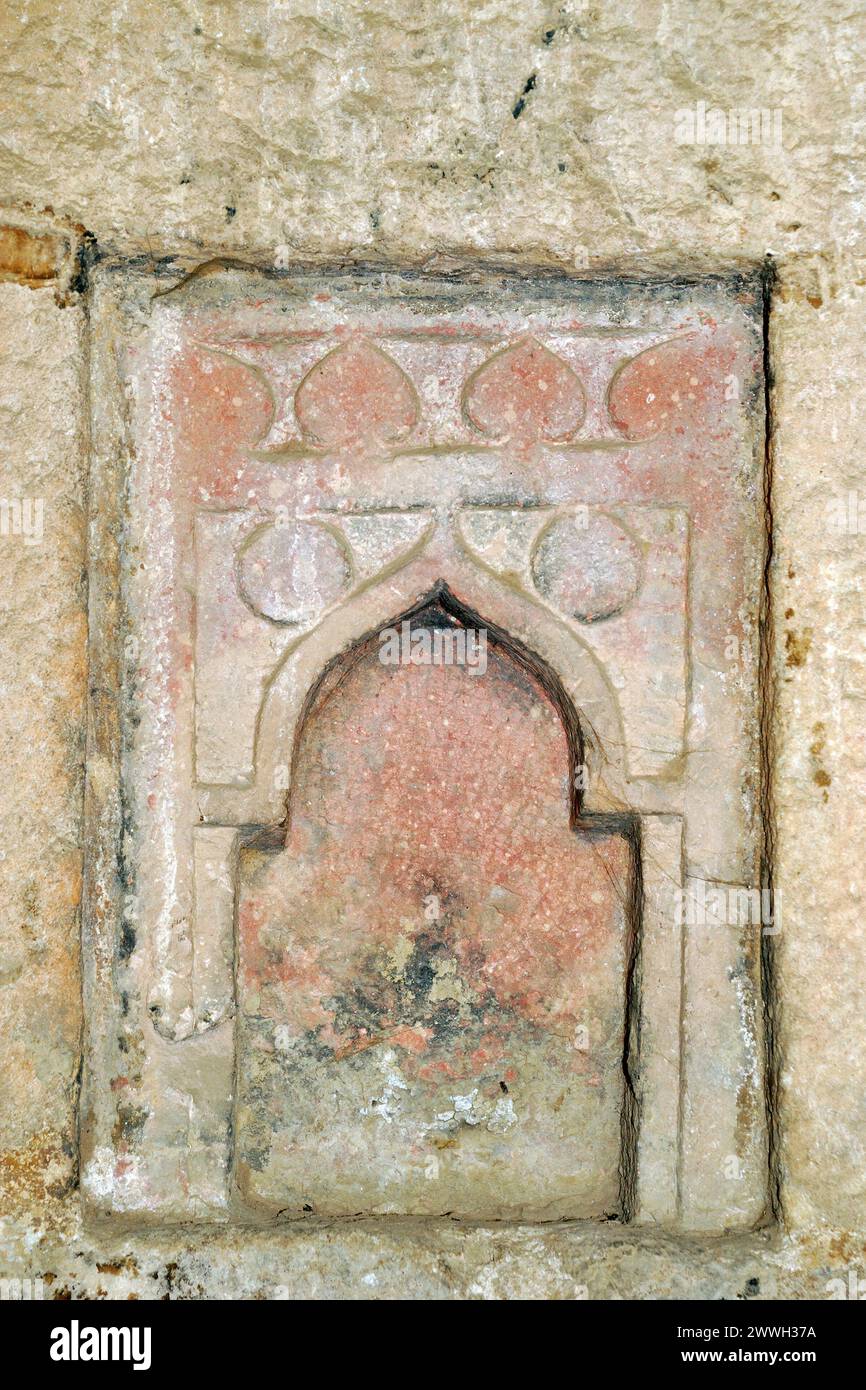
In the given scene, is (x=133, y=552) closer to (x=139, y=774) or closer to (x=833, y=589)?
(x=139, y=774)

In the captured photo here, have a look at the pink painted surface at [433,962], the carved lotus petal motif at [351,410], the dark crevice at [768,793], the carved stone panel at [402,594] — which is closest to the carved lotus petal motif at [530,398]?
the carved stone panel at [402,594]

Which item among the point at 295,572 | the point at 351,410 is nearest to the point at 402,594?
the point at 295,572

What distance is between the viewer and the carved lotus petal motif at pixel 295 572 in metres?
2.73

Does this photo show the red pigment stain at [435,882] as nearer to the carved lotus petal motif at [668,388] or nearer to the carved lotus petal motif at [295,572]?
the carved lotus petal motif at [295,572]

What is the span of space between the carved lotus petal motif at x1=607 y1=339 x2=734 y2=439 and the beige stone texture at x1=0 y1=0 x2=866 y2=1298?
0.14 m

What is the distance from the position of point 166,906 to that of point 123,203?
1558mm

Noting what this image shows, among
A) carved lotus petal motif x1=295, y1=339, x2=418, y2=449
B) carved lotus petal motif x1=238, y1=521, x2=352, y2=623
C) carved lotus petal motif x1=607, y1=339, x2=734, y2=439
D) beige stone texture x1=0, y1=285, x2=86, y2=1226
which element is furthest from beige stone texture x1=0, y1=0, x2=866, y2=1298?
carved lotus petal motif x1=238, y1=521, x2=352, y2=623

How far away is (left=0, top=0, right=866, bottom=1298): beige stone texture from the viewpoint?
2.55 m

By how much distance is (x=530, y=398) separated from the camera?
2.73 m

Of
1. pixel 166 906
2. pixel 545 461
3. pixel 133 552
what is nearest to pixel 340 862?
pixel 166 906

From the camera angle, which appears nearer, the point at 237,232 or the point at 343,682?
the point at 237,232

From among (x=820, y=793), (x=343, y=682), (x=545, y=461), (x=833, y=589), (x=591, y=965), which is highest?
(x=545, y=461)

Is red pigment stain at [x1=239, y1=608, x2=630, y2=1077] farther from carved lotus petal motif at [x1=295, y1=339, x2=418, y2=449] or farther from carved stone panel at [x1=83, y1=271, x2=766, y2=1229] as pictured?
carved lotus petal motif at [x1=295, y1=339, x2=418, y2=449]

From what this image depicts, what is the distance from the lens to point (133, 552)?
2.74 m
